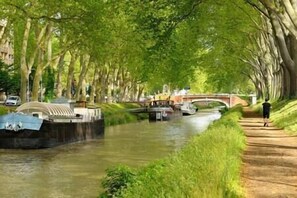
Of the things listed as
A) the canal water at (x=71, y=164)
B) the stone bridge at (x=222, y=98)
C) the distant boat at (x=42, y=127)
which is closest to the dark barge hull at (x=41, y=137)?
the distant boat at (x=42, y=127)

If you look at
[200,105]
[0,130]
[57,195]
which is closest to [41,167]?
[57,195]

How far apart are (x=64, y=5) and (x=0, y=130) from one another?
8.32 meters

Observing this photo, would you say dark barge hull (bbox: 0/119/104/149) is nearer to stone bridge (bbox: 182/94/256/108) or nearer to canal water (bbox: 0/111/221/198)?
canal water (bbox: 0/111/221/198)

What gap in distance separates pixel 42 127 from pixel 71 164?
27.6ft

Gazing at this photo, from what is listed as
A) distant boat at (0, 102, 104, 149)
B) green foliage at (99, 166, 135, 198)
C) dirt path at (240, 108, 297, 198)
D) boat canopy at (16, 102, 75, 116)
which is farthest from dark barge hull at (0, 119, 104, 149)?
green foliage at (99, 166, 135, 198)

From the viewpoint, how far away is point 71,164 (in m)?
27.5

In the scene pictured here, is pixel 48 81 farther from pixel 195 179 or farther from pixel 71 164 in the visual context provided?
pixel 195 179

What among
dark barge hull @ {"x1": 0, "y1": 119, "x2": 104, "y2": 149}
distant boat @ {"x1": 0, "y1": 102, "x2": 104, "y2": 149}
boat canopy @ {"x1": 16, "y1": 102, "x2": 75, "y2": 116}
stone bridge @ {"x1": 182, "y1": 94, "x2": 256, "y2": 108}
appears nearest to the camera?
distant boat @ {"x1": 0, "y1": 102, "x2": 104, "y2": 149}

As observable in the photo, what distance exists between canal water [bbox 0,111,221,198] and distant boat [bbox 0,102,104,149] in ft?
2.85

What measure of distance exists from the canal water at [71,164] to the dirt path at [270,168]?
18.0 feet

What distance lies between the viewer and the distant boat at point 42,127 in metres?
34.7

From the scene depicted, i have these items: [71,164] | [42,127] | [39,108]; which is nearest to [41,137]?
[42,127]

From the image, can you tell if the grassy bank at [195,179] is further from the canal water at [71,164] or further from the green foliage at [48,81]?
the green foliage at [48,81]

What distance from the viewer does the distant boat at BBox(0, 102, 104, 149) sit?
114ft
